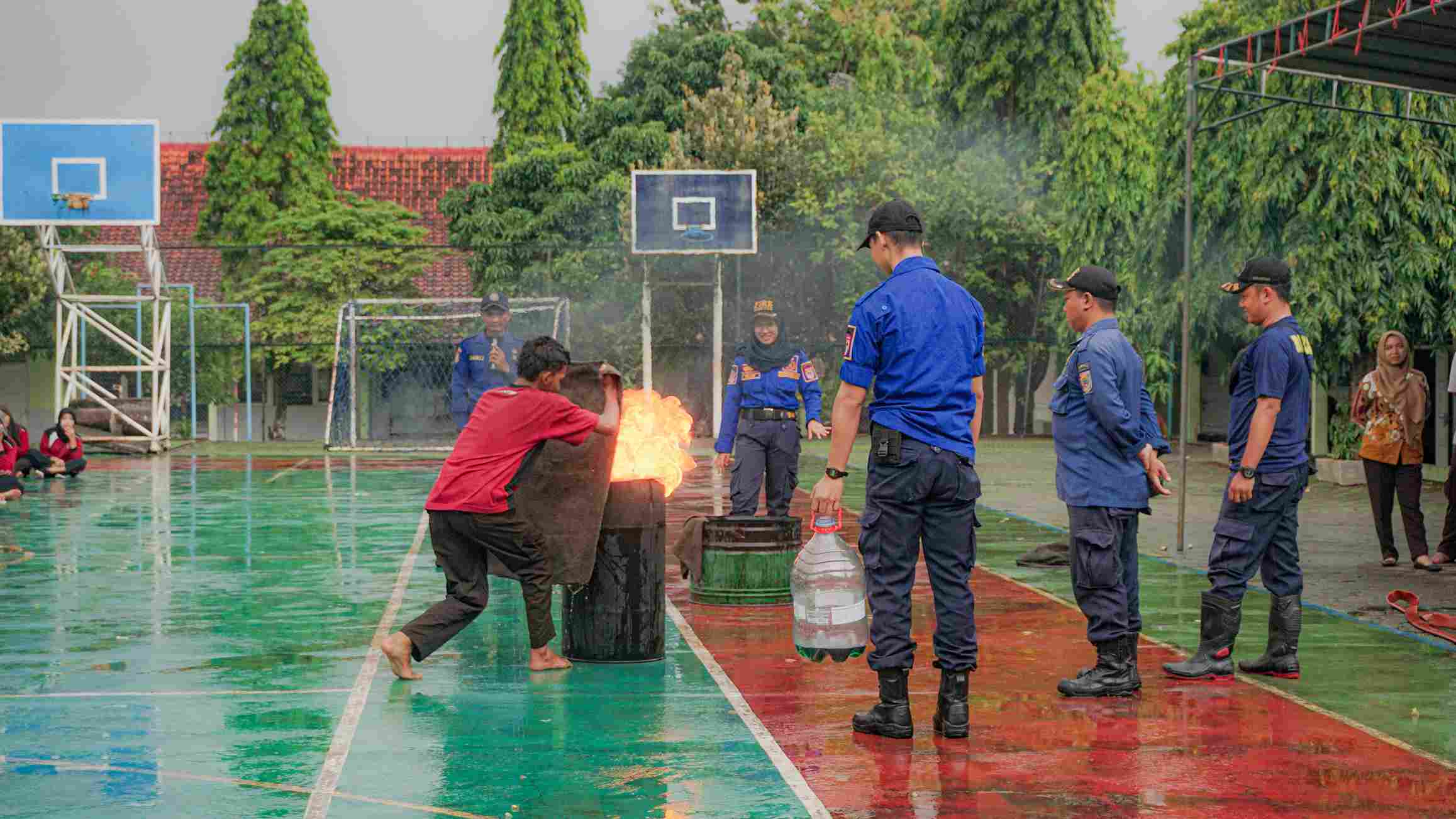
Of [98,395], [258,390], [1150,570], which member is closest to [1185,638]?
[1150,570]

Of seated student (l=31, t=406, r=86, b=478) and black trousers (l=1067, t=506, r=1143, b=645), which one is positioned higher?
black trousers (l=1067, t=506, r=1143, b=645)

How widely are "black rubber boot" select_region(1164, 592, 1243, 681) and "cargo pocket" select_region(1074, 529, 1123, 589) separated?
0.80 metres

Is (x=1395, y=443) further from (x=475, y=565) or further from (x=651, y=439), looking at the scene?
(x=475, y=565)

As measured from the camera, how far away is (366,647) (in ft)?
30.7

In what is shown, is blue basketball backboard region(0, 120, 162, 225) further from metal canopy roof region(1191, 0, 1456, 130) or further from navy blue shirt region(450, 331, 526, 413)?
metal canopy roof region(1191, 0, 1456, 130)

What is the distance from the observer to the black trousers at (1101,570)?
7.67m

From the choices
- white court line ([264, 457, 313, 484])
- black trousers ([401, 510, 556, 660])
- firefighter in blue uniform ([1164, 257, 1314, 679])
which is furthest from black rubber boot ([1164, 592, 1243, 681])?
white court line ([264, 457, 313, 484])

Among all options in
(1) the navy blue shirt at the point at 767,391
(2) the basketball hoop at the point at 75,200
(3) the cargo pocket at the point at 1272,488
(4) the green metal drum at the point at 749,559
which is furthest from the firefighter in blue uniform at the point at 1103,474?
(2) the basketball hoop at the point at 75,200

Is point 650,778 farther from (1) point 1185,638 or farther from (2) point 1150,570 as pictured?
(2) point 1150,570

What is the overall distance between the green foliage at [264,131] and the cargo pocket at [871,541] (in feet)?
129

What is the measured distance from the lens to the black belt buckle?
6.79 metres

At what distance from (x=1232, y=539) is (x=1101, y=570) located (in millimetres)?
900

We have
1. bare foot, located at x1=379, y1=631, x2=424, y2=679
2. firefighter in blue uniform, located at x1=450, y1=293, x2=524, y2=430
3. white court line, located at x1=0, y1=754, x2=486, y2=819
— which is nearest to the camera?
white court line, located at x1=0, y1=754, x2=486, y2=819

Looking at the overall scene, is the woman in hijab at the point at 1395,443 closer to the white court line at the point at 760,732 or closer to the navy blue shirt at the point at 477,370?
the white court line at the point at 760,732
